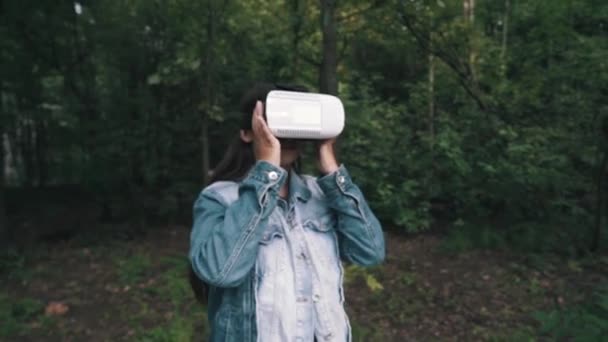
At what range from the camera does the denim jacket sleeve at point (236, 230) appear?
1.23m

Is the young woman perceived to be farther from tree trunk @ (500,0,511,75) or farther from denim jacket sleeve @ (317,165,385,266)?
tree trunk @ (500,0,511,75)

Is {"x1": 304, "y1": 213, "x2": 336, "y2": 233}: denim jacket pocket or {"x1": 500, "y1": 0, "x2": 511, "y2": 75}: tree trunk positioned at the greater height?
{"x1": 500, "y1": 0, "x2": 511, "y2": 75}: tree trunk

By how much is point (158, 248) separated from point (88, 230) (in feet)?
4.52

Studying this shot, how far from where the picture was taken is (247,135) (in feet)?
4.73

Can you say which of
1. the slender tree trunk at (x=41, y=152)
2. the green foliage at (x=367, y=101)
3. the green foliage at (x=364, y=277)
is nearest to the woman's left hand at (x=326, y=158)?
the green foliage at (x=364, y=277)

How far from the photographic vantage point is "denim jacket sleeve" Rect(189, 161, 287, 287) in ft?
4.03

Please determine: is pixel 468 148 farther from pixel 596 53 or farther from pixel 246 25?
pixel 246 25

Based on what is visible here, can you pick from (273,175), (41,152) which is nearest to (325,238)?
(273,175)

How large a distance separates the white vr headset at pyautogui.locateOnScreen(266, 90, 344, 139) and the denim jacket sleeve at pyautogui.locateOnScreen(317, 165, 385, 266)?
6.4 inches

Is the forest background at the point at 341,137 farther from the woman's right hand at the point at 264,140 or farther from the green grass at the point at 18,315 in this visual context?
the woman's right hand at the point at 264,140

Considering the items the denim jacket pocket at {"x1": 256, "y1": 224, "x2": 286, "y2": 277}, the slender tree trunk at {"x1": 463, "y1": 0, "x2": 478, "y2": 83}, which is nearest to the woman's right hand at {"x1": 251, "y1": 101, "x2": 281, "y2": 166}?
the denim jacket pocket at {"x1": 256, "y1": 224, "x2": 286, "y2": 277}

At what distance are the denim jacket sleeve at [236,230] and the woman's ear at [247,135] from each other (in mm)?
154

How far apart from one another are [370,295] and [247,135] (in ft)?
10.1

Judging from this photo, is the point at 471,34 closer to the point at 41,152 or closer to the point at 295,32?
the point at 295,32
